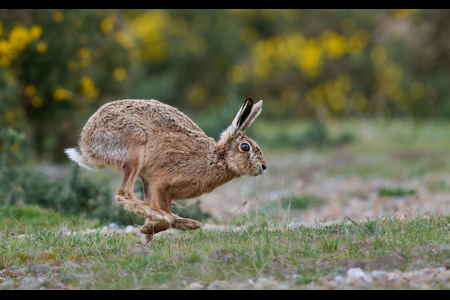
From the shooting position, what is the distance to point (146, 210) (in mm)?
6883

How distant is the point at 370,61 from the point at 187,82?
7.53 m

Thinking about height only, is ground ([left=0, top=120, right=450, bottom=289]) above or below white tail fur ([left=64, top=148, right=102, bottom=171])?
below

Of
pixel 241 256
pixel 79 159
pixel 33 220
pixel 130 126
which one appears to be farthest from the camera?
pixel 33 220

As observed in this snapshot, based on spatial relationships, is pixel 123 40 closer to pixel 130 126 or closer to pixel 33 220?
pixel 33 220

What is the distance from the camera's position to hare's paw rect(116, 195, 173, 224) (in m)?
6.82

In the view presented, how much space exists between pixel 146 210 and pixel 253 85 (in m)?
19.1

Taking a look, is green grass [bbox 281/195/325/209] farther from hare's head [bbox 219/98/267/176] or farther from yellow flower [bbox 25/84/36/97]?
yellow flower [bbox 25/84/36/97]

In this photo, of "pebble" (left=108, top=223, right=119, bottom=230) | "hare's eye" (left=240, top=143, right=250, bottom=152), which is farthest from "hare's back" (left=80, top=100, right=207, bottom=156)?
"pebble" (left=108, top=223, right=119, bottom=230)

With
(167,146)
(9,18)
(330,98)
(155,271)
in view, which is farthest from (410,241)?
(330,98)

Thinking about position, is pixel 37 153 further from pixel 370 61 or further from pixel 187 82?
pixel 370 61

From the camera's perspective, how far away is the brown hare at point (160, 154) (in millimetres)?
7004

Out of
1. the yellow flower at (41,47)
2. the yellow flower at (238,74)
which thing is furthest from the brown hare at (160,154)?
the yellow flower at (238,74)

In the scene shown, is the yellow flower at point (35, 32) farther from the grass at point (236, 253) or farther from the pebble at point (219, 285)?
the pebble at point (219, 285)

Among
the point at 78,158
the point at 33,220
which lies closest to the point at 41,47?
the point at 33,220
